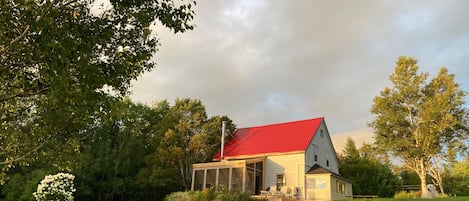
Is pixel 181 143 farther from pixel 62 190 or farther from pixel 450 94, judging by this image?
pixel 450 94

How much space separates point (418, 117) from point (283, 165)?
10189 mm

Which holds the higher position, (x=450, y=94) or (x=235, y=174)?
(x=450, y=94)

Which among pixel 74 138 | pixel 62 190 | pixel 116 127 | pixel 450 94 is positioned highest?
pixel 450 94

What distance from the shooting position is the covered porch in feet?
79.9

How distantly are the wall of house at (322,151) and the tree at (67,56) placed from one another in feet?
61.6

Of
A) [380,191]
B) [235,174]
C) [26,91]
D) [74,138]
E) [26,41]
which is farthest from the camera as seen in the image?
[380,191]

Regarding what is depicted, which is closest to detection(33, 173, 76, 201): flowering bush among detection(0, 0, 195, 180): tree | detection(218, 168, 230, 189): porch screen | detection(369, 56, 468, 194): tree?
detection(0, 0, 195, 180): tree

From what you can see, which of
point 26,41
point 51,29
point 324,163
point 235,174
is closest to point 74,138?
point 26,41

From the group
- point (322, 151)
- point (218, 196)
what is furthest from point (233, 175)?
point (322, 151)

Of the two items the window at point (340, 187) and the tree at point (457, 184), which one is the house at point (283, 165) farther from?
the tree at point (457, 184)

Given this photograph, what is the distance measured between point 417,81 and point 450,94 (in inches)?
88.5

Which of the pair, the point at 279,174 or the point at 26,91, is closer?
the point at 26,91

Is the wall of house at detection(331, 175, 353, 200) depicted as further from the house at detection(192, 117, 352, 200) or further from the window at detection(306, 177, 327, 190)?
the window at detection(306, 177, 327, 190)

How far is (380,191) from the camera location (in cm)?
3127
